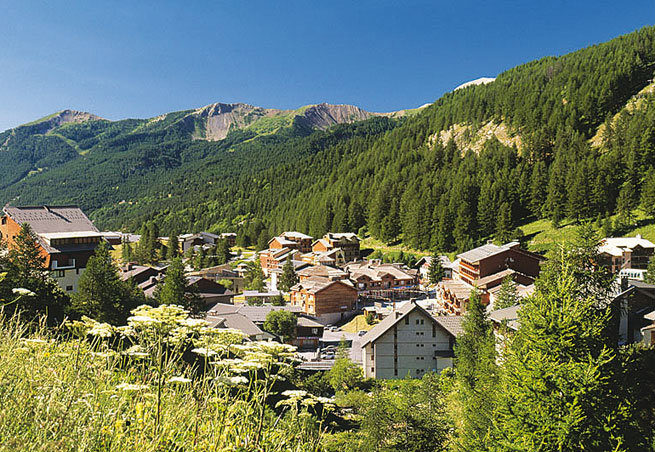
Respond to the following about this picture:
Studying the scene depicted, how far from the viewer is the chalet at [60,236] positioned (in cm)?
3036

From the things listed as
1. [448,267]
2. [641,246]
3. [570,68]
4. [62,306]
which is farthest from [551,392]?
[570,68]

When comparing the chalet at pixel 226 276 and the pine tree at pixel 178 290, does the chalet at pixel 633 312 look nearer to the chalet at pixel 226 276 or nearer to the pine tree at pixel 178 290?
the pine tree at pixel 178 290

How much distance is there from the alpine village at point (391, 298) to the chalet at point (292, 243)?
604 millimetres

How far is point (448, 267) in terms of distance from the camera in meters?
70.4

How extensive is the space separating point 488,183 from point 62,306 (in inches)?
3450

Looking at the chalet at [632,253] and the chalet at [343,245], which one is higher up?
the chalet at [343,245]

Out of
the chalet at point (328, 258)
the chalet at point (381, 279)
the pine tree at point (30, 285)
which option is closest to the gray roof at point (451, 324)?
the chalet at point (381, 279)

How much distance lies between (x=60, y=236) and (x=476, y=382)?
3274 centimetres

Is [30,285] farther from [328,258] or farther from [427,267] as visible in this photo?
[328,258]

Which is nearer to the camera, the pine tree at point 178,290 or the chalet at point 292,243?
the pine tree at point 178,290

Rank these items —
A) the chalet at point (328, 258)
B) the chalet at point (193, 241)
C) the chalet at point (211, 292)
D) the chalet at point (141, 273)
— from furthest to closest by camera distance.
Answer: the chalet at point (193, 241), the chalet at point (328, 258), the chalet at point (141, 273), the chalet at point (211, 292)

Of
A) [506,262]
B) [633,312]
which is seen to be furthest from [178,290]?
[506,262]

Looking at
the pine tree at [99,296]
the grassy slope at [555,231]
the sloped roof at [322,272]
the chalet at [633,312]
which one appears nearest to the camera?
the pine tree at [99,296]

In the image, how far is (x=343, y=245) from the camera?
91.4 m
